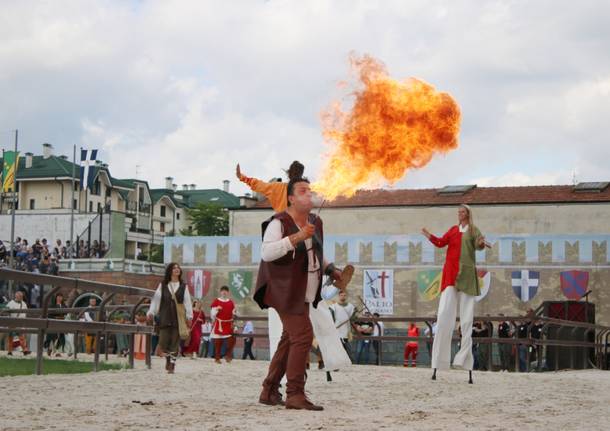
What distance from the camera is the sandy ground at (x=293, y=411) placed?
23.0 ft

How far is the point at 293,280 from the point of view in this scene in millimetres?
8516

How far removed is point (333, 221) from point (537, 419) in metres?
50.3

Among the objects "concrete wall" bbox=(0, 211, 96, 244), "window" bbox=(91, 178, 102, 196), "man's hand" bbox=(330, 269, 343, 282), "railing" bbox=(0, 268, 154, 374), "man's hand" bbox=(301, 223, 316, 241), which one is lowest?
"railing" bbox=(0, 268, 154, 374)

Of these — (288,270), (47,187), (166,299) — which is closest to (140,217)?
(47,187)

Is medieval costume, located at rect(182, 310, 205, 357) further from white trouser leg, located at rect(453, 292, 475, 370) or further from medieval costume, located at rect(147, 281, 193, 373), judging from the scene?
white trouser leg, located at rect(453, 292, 475, 370)

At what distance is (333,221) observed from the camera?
58000 millimetres

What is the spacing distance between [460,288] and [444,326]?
1.69ft

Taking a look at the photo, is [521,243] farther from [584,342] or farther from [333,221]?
[584,342]

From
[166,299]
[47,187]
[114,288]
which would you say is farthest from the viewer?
[47,187]

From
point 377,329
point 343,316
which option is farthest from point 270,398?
point 377,329

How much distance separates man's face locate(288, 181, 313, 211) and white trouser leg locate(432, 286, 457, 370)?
15.6 ft

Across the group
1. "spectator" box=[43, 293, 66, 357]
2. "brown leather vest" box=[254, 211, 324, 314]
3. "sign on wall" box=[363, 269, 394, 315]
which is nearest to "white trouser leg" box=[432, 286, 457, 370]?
"brown leather vest" box=[254, 211, 324, 314]

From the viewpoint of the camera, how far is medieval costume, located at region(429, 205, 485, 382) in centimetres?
1322

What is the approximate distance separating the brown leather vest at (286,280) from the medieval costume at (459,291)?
4.85 m
